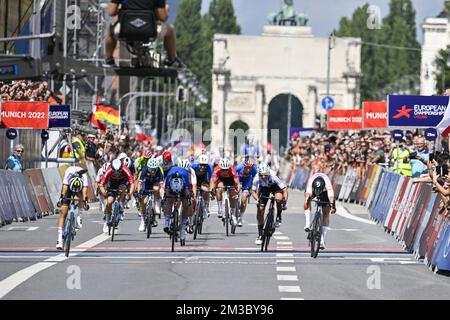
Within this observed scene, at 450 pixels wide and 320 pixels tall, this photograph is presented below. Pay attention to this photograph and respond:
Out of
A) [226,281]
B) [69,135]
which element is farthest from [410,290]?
[69,135]

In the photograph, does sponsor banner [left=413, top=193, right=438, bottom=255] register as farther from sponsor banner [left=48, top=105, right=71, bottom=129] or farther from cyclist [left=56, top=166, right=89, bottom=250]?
sponsor banner [left=48, top=105, right=71, bottom=129]

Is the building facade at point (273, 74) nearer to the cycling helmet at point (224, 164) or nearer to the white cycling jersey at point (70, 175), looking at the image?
the cycling helmet at point (224, 164)

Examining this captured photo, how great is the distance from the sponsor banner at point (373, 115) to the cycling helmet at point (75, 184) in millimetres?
23244

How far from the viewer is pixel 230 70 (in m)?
155

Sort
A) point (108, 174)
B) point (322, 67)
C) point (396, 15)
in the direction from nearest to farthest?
point (108, 174), point (322, 67), point (396, 15)

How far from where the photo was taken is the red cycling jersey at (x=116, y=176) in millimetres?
29609

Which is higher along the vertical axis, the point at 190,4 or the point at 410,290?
the point at 190,4

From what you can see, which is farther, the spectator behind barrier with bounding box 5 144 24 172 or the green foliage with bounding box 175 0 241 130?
the green foliage with bounding box 175 0 241 130

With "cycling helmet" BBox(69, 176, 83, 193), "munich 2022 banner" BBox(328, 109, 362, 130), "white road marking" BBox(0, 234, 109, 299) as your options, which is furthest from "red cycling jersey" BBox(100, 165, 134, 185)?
"munich 2022 banner" BBox(328, 109, 362, 130)

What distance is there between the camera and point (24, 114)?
39.7 metres

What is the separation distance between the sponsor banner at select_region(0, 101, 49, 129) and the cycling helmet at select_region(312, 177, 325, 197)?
591 inches

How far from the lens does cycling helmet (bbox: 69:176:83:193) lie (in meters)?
25.6
